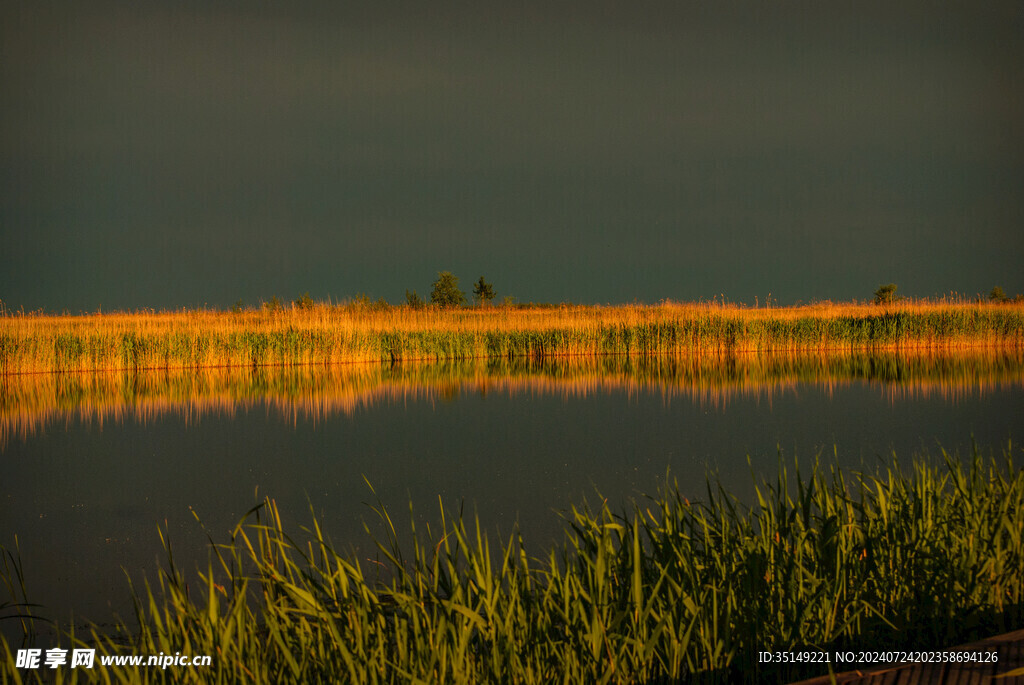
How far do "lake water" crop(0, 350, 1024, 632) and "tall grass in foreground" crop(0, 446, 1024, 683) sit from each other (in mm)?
821

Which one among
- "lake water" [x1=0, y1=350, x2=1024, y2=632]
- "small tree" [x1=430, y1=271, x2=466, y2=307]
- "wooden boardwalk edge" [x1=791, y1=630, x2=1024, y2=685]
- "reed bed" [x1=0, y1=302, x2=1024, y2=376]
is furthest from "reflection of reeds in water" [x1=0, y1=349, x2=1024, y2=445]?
"small tree" [x1=430, y1=271, x2=466, y2=307]

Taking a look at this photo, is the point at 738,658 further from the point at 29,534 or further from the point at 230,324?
the point at 230,324

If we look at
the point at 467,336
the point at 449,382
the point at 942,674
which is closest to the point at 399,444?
the point at 449,382

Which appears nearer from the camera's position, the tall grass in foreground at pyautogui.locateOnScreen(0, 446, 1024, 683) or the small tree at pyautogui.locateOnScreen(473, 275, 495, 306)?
the tall grass in foreground at pyautogui.locateOnScreen(0, 446, 1024, 683)

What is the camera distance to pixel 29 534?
5918mm

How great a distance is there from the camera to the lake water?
566 cm

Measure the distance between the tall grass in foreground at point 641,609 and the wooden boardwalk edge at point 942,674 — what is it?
0.77 metres

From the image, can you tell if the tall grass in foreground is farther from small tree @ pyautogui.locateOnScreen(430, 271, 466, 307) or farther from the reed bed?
small tree @ pyautogui.locateOnScreen(430, 271, 466, 307)

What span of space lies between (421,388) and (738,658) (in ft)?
38.6

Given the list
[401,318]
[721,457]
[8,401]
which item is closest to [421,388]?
[8,401]

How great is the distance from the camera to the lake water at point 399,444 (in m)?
5.66

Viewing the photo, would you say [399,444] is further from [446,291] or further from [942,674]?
[446,291]

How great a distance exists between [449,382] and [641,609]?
1270 cm

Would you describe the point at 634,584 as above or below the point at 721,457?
above
